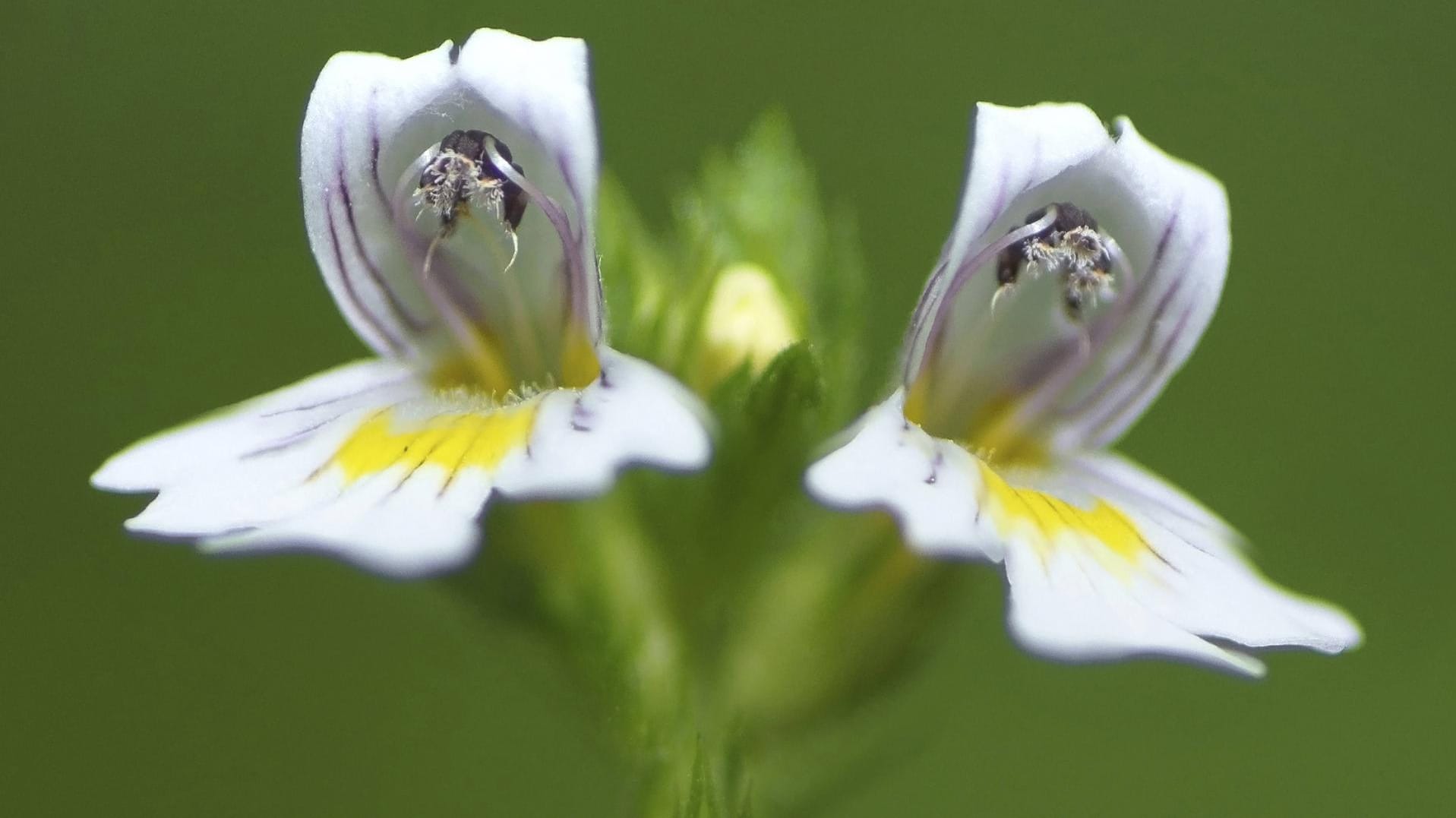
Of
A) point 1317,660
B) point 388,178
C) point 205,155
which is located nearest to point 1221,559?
point 388,178

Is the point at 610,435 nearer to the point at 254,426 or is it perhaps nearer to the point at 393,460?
the point at 393,460

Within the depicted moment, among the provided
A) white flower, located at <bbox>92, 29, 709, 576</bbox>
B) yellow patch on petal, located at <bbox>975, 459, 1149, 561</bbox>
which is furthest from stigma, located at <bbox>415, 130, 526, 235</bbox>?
yellow patch on petal, located at <bbox>975, 459, 1149, 561</bbox>

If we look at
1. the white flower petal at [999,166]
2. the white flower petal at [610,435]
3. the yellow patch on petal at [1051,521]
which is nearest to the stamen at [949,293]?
the white flower petal at [999,166]

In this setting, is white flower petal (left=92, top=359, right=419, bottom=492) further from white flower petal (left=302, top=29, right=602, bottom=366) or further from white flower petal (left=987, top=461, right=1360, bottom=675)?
white flower petal (left=987, top=461, right=1360, bottom=675)

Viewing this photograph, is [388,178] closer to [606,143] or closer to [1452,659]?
[606,143]

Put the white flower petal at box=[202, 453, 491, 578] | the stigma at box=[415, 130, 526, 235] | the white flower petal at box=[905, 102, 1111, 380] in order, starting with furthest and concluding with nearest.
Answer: the stigma at box=[415, 130, 526, 235]
the white flower petal at box=[905, 102, 1111, 380]
the white flower petal at box=[202, 453, 491, 578]
